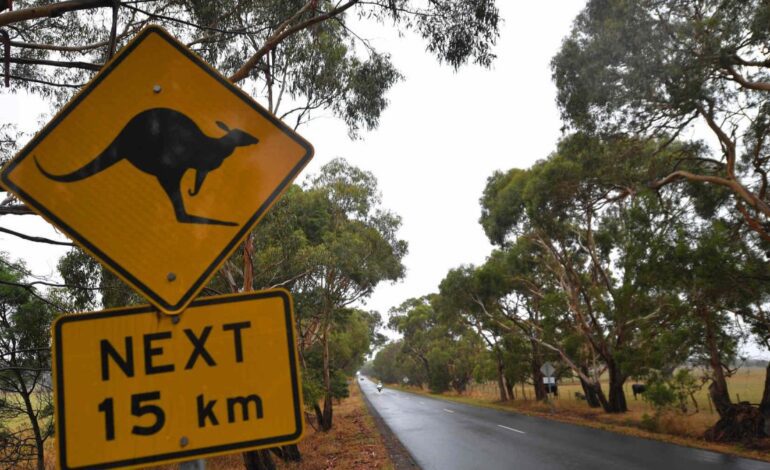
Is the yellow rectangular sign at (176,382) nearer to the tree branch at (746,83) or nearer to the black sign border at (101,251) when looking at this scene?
the black sign border at (101,251)

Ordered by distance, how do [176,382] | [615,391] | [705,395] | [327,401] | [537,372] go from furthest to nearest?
[537,372] < [705,395] < [615,391] < [327,401] < [176,382]

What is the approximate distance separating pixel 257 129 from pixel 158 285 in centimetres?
60

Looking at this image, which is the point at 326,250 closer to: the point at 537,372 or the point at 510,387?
the point at 537,372

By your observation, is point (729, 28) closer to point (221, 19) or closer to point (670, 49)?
point (670, 49)

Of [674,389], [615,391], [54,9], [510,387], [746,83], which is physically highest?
Result: [746,83]

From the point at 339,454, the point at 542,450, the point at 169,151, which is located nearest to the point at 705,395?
the point at 542,450

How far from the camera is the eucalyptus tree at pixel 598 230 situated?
15.3 m

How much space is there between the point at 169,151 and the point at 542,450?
14.5 metres

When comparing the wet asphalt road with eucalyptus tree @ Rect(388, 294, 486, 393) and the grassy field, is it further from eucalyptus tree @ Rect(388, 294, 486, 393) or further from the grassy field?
eucalyptus tree @ Rect(388, 294, 486, 393)

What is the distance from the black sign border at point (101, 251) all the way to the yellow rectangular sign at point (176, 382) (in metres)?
0.05

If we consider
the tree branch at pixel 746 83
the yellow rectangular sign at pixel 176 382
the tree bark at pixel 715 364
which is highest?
the tree branch at pixel 746 83

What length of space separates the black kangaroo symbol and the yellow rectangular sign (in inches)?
12.9

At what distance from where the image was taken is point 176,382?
5.07ft

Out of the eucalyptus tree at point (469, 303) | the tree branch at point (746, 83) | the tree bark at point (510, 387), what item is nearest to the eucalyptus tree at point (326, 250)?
the eucalyptus tree at point (469, 303)
